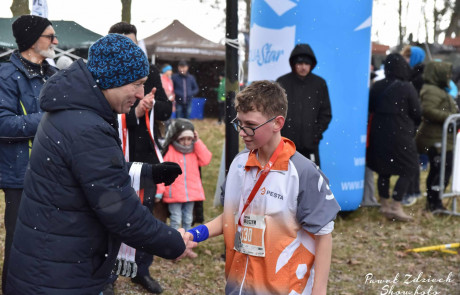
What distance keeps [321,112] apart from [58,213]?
468cm

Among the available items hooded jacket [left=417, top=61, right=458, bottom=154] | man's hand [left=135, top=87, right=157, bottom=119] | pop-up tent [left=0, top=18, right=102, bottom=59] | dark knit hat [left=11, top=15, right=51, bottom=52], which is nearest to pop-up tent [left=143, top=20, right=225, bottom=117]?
pop-up tent [left=0, top=18, right=102, bottom=59]

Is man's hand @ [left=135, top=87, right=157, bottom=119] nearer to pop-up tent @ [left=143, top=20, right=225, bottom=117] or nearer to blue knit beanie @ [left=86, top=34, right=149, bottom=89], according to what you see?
blue knit beanie @ [left=86, top=34, right=149, bottom=89]

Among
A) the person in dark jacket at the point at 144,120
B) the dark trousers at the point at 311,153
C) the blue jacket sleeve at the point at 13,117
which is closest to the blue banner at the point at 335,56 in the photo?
the dark trousers at the point at 311,153

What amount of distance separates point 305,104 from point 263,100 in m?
3.83

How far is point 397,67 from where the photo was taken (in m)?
7.59

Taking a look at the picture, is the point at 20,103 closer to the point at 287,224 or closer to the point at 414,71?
the point at 287,224

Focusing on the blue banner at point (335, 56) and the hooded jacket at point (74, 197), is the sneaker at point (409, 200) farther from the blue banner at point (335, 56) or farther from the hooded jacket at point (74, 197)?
the hooded jacket at point (74, 197)

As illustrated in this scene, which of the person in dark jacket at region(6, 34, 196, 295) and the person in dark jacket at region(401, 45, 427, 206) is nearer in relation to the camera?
the person in dark jacket at region(6, 34, 196, 295)

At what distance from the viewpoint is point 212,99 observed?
25.7 m

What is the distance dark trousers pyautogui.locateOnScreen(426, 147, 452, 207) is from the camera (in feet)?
27.6

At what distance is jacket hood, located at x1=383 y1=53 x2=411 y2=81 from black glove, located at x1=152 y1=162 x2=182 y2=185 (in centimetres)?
548

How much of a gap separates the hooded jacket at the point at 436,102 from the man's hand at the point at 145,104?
520cm

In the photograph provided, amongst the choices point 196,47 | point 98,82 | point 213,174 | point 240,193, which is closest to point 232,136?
point 240,193

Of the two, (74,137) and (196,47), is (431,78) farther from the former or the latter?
(196,47)
